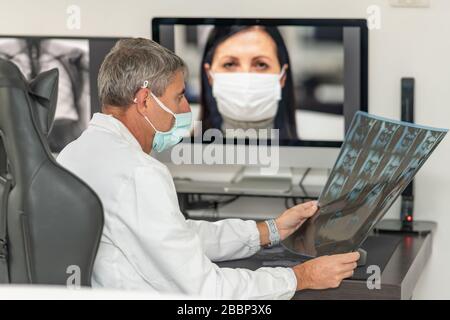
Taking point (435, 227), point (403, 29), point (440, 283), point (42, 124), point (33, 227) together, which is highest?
point (403, 29)

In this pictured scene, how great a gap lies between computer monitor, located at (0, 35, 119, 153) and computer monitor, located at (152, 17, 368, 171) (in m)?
0.29

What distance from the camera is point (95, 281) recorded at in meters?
2.00

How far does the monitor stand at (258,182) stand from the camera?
3.25 metres

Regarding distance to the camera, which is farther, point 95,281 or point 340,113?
point 340,113

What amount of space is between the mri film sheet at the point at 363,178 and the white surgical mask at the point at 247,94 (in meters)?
0.81

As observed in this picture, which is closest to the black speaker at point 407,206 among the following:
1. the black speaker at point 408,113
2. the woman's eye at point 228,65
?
the black speaker at point 408,113

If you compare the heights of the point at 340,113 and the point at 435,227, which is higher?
the point at 340,113

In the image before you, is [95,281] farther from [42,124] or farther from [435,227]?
[435,227]

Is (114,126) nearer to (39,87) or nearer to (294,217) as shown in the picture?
(39,87)

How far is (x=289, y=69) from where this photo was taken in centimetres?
316
